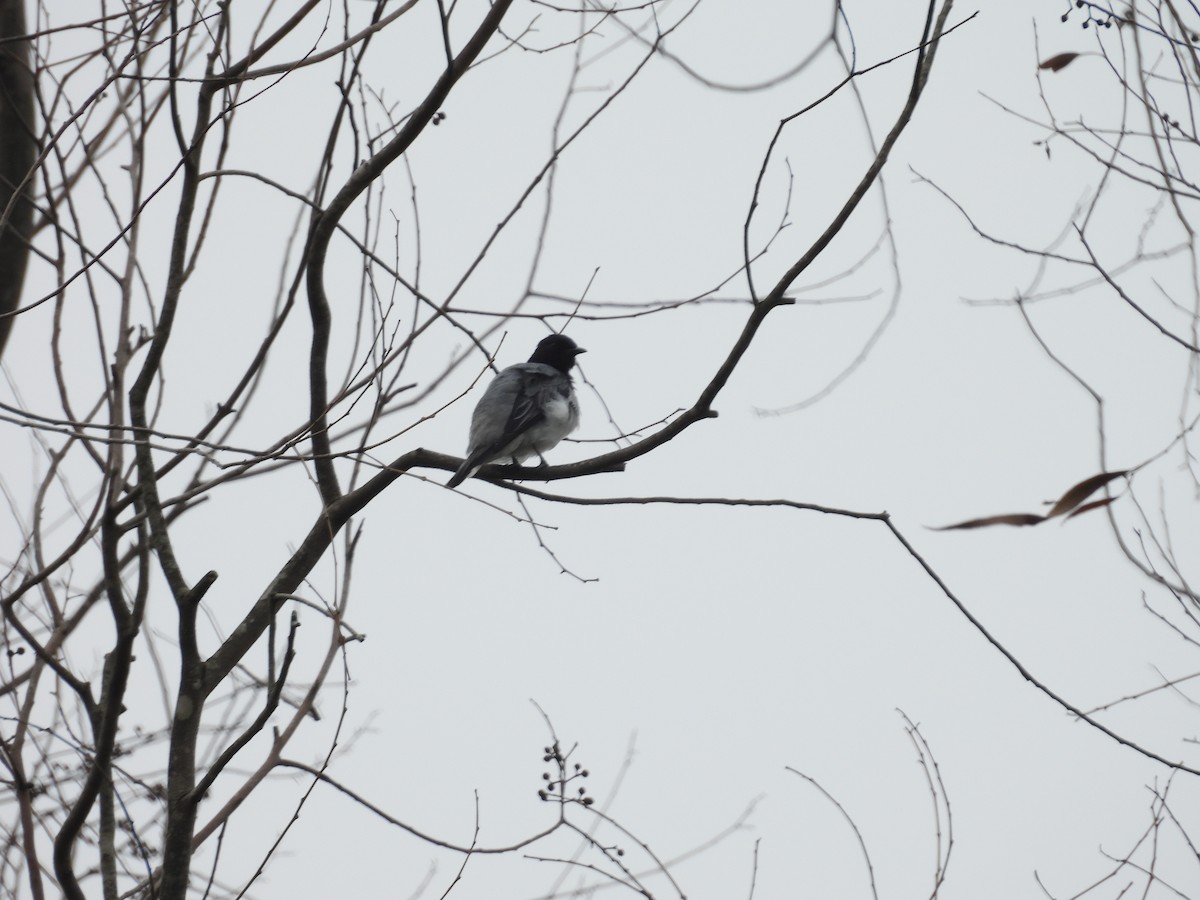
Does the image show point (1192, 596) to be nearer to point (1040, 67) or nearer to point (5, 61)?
point (1040, 67)

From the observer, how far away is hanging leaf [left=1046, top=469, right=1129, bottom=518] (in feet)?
8.50

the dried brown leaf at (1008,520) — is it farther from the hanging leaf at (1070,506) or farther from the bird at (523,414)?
the bird at (523,414)

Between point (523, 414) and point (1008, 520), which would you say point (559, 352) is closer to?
point (523, 414)

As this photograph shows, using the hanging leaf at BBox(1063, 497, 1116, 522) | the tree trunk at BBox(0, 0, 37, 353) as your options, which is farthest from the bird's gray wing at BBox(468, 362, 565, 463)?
the hanging leaf at BBox(1063, 497, 1116, 522)

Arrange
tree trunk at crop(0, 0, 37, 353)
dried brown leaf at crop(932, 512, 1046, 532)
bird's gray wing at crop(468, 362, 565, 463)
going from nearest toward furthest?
1. dried brown leaf at crop(932, 512, 1046, 532)
2. tree trunk at crop(0, 0, 37, 353)
3. bird's gray wing at crop(468, 362, 565, 463)

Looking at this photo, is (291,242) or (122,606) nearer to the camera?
(122,606)

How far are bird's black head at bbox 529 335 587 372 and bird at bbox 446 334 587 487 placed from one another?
412mm

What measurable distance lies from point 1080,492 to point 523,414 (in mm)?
3828

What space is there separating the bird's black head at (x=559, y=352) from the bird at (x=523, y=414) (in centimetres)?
41

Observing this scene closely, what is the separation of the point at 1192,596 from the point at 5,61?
13.5ft

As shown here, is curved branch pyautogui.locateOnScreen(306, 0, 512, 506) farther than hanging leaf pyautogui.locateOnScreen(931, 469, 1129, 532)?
Yes

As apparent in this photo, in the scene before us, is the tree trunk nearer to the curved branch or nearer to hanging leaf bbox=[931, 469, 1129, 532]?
the curved branch

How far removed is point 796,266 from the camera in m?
3.17

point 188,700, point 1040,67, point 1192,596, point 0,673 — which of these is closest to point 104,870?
point 188,700
